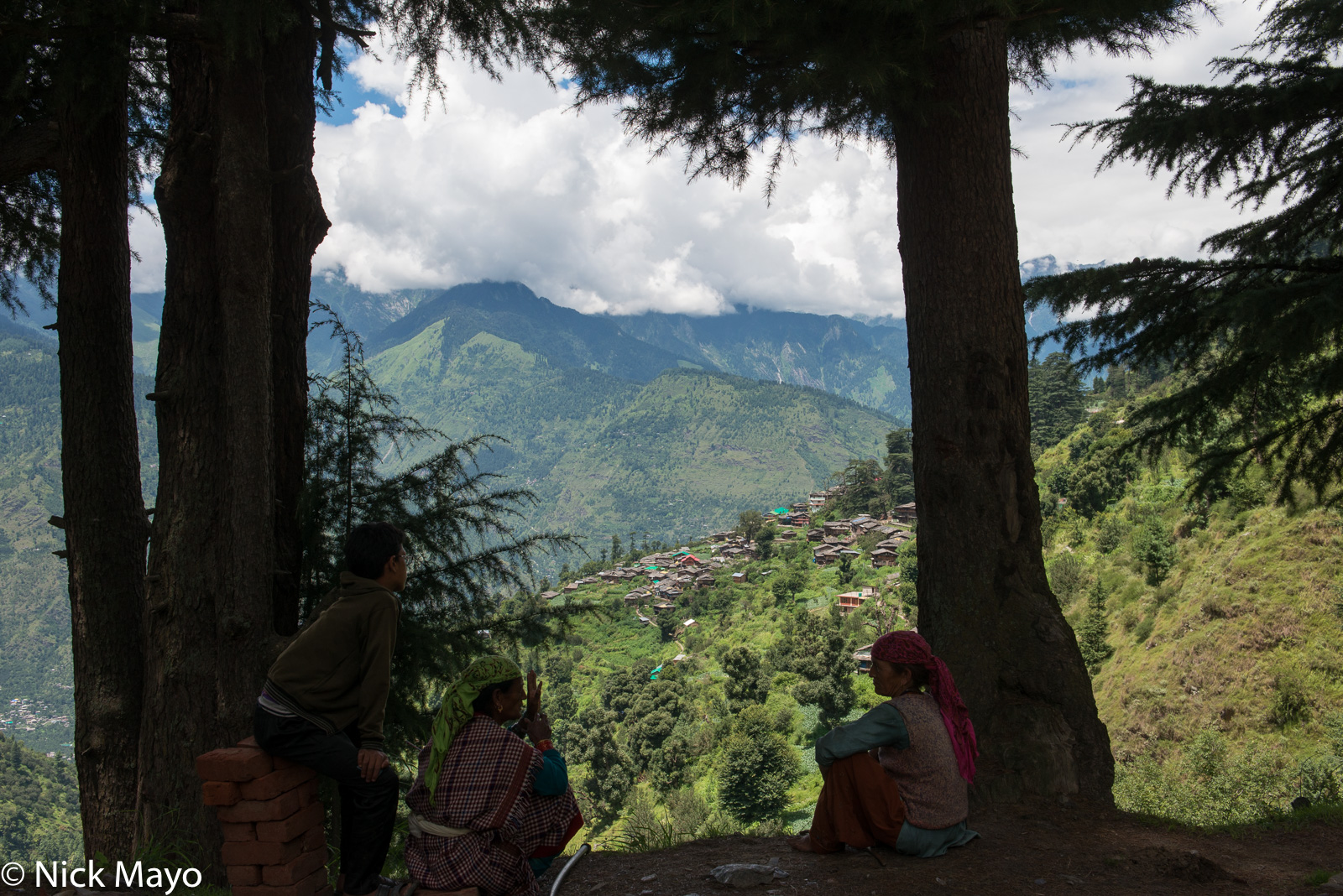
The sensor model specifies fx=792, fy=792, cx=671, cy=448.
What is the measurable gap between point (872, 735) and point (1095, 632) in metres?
19.4

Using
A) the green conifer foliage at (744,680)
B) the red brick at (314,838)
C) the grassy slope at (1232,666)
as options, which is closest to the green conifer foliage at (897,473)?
the green conifer foliage at (744,680)

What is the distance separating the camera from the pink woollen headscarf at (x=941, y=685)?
2.85 m

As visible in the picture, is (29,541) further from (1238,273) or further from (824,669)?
(1238,273)

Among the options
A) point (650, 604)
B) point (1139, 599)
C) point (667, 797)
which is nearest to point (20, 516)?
point (650, 604)

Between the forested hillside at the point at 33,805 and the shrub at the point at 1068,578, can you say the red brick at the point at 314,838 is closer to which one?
the shrub at the point at 1068,578

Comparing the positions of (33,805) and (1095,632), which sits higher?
(1095,632)

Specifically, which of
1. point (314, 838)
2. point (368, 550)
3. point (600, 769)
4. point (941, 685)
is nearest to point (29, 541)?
point (600, 769)

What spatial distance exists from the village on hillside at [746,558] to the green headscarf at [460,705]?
43570 mm

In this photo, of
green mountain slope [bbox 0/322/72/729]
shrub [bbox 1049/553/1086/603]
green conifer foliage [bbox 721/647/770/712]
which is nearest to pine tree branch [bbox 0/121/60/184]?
shrub [bbox 1049/553/1086/603]

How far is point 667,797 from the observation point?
26.0 metres

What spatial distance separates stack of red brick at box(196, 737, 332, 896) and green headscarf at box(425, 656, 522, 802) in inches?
21.3

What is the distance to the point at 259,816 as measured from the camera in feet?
8.42

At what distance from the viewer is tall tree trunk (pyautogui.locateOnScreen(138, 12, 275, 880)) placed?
11.4 ft

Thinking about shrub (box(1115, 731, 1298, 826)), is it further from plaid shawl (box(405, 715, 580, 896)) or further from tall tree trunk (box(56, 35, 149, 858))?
tall tree trunk (box(56, 35, 149, 858))
